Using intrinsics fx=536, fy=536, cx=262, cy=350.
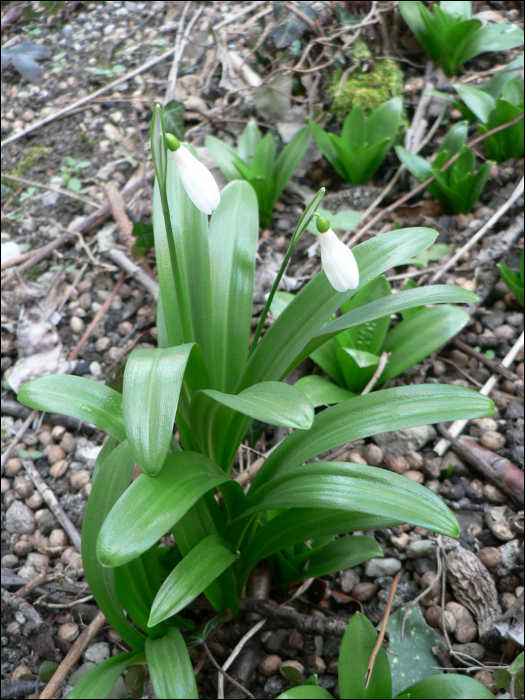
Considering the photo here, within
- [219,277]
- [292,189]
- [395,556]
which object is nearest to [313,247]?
[292,189]

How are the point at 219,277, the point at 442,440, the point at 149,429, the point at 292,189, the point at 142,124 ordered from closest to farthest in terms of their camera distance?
the point at 149,429, the point at 219,277, the point at 442,440, the point at 292,189, the point at 142,124

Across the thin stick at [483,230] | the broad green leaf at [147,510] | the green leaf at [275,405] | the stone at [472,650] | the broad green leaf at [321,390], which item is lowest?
the stone at [472,650]

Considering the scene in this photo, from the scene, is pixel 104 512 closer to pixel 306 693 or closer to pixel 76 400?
pixel 76 400

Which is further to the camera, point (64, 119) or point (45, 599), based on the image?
point (64, 119)

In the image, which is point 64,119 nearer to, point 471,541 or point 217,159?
point 217,159

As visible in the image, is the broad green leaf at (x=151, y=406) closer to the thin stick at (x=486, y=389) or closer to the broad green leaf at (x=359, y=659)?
the broad green leaf at (x=359, y=659)

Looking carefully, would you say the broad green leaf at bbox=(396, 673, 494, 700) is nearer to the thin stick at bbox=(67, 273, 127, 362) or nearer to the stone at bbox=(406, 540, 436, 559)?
the stone at bbox=(406, 540, 436, 559)

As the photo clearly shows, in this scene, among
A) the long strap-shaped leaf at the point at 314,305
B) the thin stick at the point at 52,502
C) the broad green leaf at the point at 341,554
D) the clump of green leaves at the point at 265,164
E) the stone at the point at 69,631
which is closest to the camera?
the long strap-shaped leaf at the point at 314,305

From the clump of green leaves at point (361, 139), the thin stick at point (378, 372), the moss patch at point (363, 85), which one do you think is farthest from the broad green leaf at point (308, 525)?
the moss patch at point (363, 85)
